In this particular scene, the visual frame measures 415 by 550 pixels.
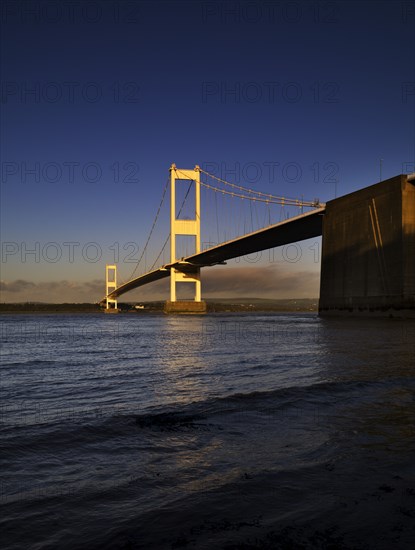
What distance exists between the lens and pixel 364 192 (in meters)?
33.7

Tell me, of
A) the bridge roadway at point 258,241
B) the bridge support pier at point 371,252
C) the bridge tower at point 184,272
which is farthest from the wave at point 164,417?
the bridge tower at point 184,272

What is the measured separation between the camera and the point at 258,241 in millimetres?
48656

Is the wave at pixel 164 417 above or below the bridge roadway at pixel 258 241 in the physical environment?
below

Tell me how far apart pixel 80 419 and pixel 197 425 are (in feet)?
3.85

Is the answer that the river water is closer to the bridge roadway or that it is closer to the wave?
the wave

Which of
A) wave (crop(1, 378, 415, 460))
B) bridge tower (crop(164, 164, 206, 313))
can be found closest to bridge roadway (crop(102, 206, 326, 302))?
bridge tower (crop(164, 164, 206, 313))

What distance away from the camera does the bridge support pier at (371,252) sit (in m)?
28.7

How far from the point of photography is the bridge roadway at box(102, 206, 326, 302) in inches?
1684

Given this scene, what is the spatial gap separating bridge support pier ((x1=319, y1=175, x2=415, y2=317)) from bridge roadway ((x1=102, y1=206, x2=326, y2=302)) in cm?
392

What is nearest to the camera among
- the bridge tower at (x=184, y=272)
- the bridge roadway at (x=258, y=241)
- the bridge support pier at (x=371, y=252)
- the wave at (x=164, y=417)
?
the wave at (x=164, y=417)

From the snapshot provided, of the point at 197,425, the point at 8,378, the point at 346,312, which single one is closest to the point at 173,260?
the point at 346,312

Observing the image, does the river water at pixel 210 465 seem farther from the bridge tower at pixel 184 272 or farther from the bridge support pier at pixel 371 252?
the bridge tower at pixel 184 272

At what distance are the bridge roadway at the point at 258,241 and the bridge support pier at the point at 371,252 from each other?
Answer: 12.9ft

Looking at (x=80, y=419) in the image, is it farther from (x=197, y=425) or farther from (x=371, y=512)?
(x=371, y=512)
